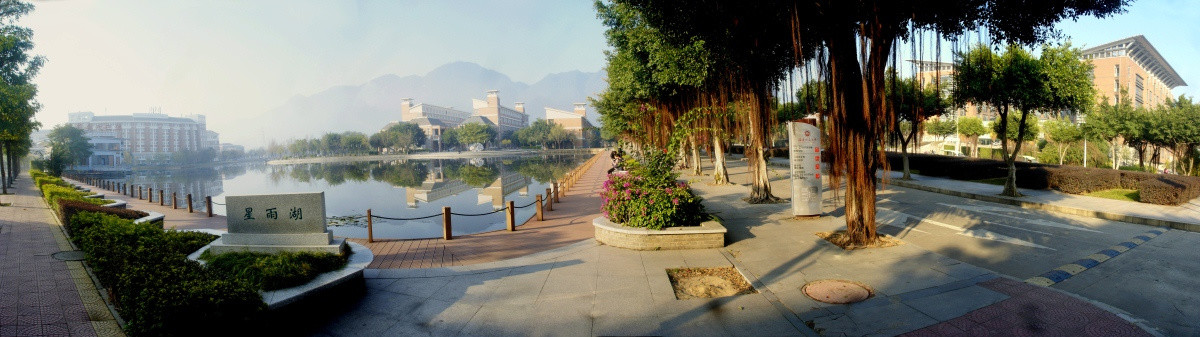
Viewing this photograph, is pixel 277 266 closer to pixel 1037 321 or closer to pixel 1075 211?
pixel 1037 321

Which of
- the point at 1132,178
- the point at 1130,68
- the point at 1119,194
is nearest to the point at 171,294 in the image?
the point at 1119,194

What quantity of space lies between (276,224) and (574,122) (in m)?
139

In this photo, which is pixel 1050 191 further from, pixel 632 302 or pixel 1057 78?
pixel 632 302

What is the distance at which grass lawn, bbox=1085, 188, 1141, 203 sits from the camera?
44.1ft

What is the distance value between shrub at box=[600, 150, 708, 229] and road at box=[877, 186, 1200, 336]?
3837mm

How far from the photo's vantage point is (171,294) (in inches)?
165

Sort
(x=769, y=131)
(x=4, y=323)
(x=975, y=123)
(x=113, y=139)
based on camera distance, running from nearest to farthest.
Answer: (x=4, y=323)
(x=769, y=131)
(x=975, y=123)
(x=113, y=139)

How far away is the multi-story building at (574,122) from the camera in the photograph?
445 feet

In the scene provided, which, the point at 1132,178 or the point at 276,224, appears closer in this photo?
the point at 276,224

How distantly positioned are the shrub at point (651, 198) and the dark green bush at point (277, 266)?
4.42 meters

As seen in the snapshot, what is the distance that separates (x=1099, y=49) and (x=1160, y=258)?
86.5m

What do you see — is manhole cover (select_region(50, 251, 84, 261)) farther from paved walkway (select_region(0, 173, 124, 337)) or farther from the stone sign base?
the stone sign base

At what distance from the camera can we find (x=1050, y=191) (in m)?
15.5

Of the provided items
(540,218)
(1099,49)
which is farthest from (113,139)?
(1099,49)
